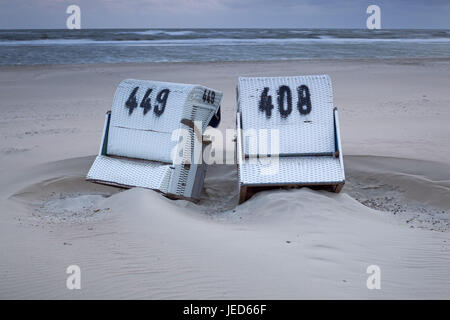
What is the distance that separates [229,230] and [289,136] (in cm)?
190

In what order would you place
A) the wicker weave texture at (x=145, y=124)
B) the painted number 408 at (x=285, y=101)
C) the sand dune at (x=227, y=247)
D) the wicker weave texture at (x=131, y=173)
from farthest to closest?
the wicker weave texture at (x=145, y=124)
the painted number 408 at (x=285, y=101)
the wicker weave texture at (x=131, y=173)
the sand dune at (x=227, y=247)

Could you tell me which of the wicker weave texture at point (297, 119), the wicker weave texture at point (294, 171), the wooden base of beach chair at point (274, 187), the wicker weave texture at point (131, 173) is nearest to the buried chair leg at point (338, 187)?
the wooden base of beach chair at point (274, 187)

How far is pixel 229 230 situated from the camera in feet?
20.3

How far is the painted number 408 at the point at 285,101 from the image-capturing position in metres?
7.46

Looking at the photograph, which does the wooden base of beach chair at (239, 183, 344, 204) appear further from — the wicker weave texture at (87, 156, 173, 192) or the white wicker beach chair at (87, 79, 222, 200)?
the wicker weave texture at (87, 156, 173, 192)

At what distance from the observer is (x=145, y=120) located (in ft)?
25.3

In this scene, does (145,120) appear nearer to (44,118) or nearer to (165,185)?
(165,185)

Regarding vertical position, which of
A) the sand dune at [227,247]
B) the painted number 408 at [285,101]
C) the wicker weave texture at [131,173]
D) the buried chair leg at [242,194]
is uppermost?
the painted number 408 at [285,101]

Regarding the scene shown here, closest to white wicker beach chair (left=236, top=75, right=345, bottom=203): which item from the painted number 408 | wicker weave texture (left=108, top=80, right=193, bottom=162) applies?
the painted number 408

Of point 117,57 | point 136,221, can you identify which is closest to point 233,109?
point 136,221

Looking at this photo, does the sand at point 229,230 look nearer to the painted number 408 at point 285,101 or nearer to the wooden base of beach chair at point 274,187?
the wooden base of beach chair at point 274,187

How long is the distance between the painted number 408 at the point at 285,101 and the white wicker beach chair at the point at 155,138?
97 centimetres

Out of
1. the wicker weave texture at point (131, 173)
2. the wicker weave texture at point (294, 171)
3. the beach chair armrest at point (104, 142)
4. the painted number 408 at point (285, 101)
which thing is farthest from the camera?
the beach chair armrest at point (104, 142)
